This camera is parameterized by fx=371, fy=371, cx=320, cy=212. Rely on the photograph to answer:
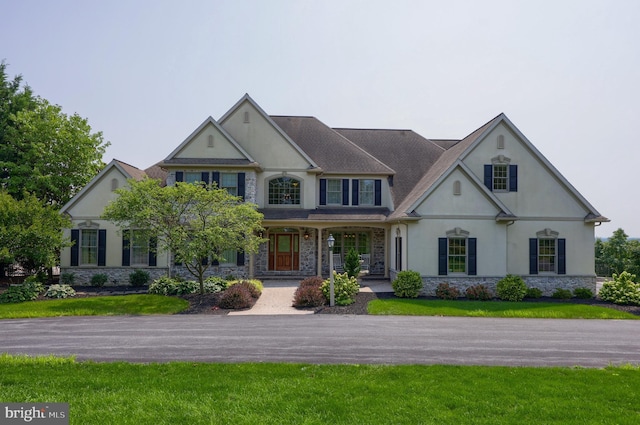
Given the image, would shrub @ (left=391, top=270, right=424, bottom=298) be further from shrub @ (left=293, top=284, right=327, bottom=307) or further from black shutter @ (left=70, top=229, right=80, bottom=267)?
black shutter @ (left=70, top=229, right=80, bottom=267)

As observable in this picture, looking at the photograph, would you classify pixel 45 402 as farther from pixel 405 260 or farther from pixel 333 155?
pixel 333 155

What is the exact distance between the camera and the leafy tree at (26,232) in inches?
662

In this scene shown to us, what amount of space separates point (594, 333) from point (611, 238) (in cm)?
2229

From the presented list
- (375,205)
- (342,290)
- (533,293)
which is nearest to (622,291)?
(533,293)

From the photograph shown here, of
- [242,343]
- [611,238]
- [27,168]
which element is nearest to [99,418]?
[242,343]

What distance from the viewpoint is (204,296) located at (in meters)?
17.4

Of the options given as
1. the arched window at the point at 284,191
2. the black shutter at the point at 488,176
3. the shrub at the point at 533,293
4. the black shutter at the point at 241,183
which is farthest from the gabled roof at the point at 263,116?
the shrub at the point at 533,293

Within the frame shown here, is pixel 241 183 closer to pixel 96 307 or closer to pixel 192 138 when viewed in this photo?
pixel 192 138

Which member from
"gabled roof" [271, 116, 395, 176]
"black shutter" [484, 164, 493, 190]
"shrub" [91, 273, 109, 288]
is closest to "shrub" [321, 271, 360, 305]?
"gabled roof" [271, 116, 395, 176]

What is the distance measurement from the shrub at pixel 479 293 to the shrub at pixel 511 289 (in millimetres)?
542

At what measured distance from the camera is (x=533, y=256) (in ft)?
64.9

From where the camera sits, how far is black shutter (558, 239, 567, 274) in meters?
19.8

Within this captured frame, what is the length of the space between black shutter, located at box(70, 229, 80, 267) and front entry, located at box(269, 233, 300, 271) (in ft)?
35.5

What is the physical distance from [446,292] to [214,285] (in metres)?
11.5
